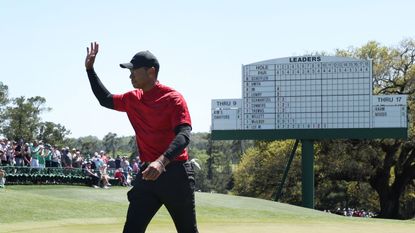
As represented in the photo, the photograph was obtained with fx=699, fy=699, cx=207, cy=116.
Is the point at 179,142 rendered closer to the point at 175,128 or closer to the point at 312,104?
the point at 175,128

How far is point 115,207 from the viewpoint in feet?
73.8

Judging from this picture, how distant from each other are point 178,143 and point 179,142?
0.6 inches

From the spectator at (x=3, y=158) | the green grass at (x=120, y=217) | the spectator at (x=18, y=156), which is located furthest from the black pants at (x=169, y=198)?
the spectator at (x=18, y=156)

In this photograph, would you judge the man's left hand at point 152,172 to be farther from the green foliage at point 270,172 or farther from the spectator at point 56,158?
the green foliage at point 270,172

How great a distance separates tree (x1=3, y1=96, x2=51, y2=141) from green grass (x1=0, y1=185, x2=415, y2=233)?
2866 inches

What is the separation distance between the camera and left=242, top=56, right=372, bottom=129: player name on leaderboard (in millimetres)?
32750

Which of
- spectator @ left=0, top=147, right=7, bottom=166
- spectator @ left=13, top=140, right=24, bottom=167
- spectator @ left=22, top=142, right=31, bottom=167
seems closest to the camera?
spectator @ left=0, top=147, right=7, bottom=166

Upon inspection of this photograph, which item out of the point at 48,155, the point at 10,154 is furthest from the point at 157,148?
the point at 48,155

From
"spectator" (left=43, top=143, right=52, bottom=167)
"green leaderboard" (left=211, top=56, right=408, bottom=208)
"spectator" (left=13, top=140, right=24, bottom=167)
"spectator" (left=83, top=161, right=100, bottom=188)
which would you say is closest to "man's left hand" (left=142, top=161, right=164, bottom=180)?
"spectator" (left=13, top=140, right=24, bottom=167)

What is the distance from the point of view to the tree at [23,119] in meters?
100

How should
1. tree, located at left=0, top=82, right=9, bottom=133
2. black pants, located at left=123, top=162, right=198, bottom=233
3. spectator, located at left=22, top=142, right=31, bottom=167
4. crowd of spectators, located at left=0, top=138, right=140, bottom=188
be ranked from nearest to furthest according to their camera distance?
black pants, located at left=123, top=162, right=198, bottom=233, crowd of spectators, located at left=0, top=138, right=140, bottom=188, spectator, located at left=22, top=142, right=31, bottom=167, tree, located at left=0, top=82, right=9, bottom=133

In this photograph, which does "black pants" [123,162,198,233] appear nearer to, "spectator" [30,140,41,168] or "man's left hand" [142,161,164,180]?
"man's left hand" [142,161,164,180]

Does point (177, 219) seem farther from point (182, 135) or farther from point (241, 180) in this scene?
point (241, 180)

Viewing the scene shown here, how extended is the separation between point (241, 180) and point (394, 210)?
49.8ft
